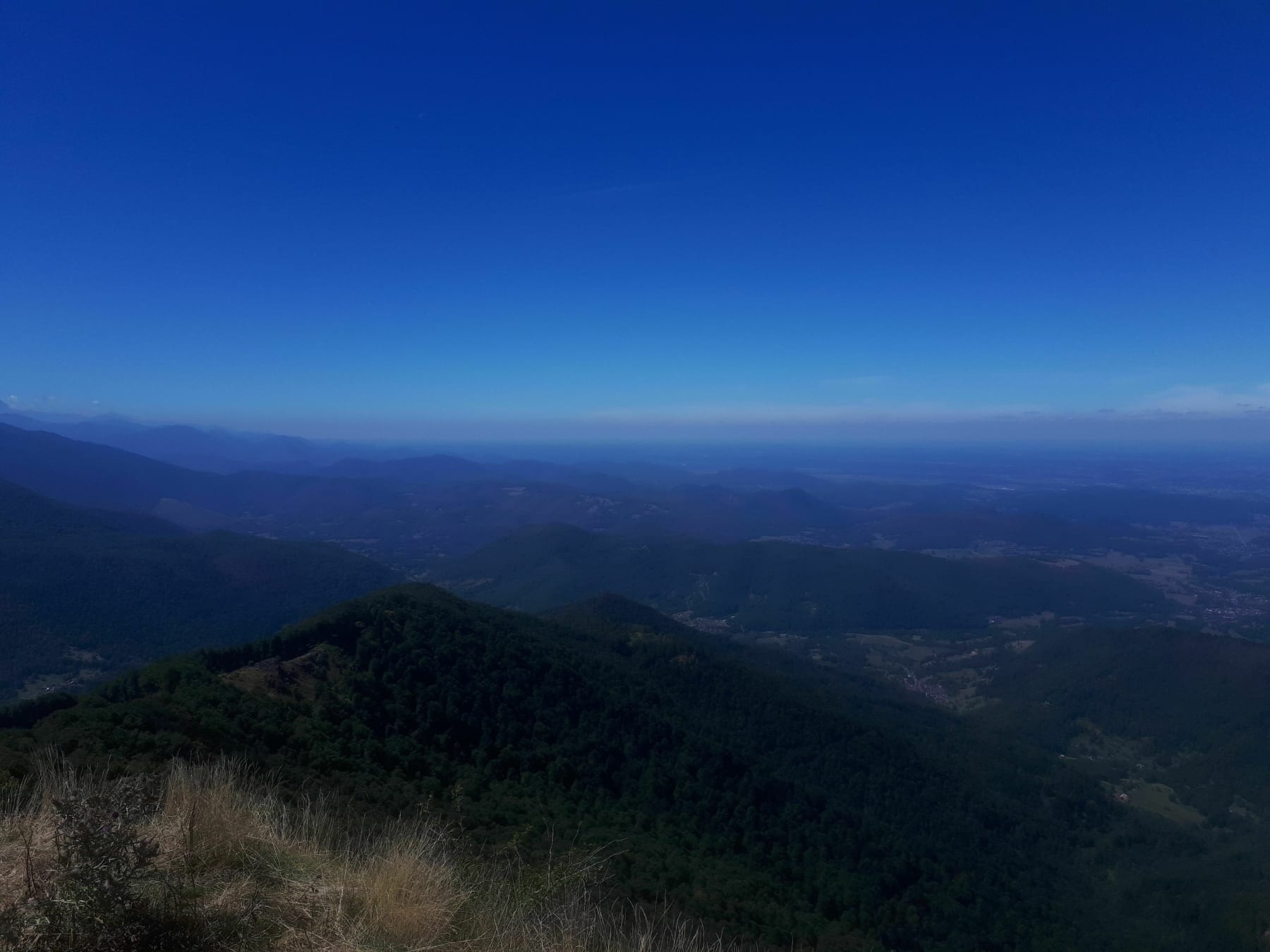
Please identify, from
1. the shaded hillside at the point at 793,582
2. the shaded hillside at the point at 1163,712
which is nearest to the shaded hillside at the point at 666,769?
the shaded hillside at the point at 1163,712

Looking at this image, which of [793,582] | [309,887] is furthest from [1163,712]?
[309,887]

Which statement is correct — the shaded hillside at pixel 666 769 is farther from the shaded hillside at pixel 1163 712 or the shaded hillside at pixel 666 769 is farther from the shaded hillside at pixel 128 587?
the shaded hillside at pixel 128 587

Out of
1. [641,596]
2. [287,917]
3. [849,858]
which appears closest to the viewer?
[287,917]

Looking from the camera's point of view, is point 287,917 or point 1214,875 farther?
point 1214,875

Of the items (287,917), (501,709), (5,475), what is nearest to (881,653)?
(501,709)

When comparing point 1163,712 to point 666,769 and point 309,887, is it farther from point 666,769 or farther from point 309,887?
point 309,887

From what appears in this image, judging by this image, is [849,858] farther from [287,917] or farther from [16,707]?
[16,707]

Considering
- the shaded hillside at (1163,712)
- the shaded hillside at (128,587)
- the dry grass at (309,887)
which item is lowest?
the shaded hillside at (1163,712)
